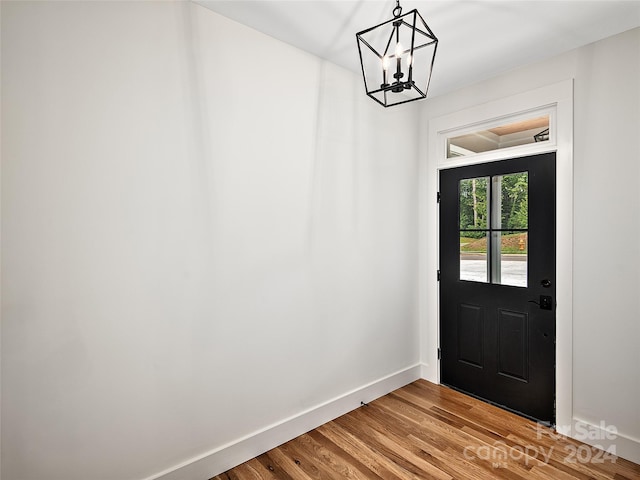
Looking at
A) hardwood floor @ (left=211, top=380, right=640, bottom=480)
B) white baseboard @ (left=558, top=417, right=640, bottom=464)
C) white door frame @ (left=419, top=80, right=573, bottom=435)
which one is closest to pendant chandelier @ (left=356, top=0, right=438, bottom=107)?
white door frame @ (left=419, top=80, right=573, bottom=435)

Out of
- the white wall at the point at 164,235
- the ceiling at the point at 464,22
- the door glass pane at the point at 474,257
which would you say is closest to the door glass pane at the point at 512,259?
the door glass pane at the point at 474,257

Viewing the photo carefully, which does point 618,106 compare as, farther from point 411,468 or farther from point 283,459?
point 283,459

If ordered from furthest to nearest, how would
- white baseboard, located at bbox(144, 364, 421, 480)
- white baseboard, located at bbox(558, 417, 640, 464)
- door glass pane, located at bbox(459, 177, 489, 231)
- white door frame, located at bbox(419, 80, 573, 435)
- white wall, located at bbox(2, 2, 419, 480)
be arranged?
door glass pane, located at bbox(459, 177, 489, 231) < white door frame, located at bbox(419, 80, 573, 435) < white baseboard, located at bbox(558, 417, 640, 464) < white baseboard, located at bbox(144, 364, 421, 480) < white wall, located at bbox(2, 2, 419, 480)

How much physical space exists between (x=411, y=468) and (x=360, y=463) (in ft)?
1.00

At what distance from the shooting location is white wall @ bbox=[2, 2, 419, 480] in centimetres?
154

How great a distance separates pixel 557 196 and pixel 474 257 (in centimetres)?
78

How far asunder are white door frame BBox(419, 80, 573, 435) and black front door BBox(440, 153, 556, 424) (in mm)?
56

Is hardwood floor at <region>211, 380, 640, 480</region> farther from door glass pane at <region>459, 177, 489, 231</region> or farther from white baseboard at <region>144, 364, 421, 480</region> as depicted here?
door glass pane at <region>459, 177, 489, 231</region>

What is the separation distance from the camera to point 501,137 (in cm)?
291

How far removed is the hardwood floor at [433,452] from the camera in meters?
2.09

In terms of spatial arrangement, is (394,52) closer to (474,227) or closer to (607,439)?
(474,227)

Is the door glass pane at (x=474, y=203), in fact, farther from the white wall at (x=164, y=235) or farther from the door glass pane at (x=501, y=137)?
the white wall at (x=164, y=235)

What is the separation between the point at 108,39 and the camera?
1.71 meters

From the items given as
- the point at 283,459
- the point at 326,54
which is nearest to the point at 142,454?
the point at 283,459
